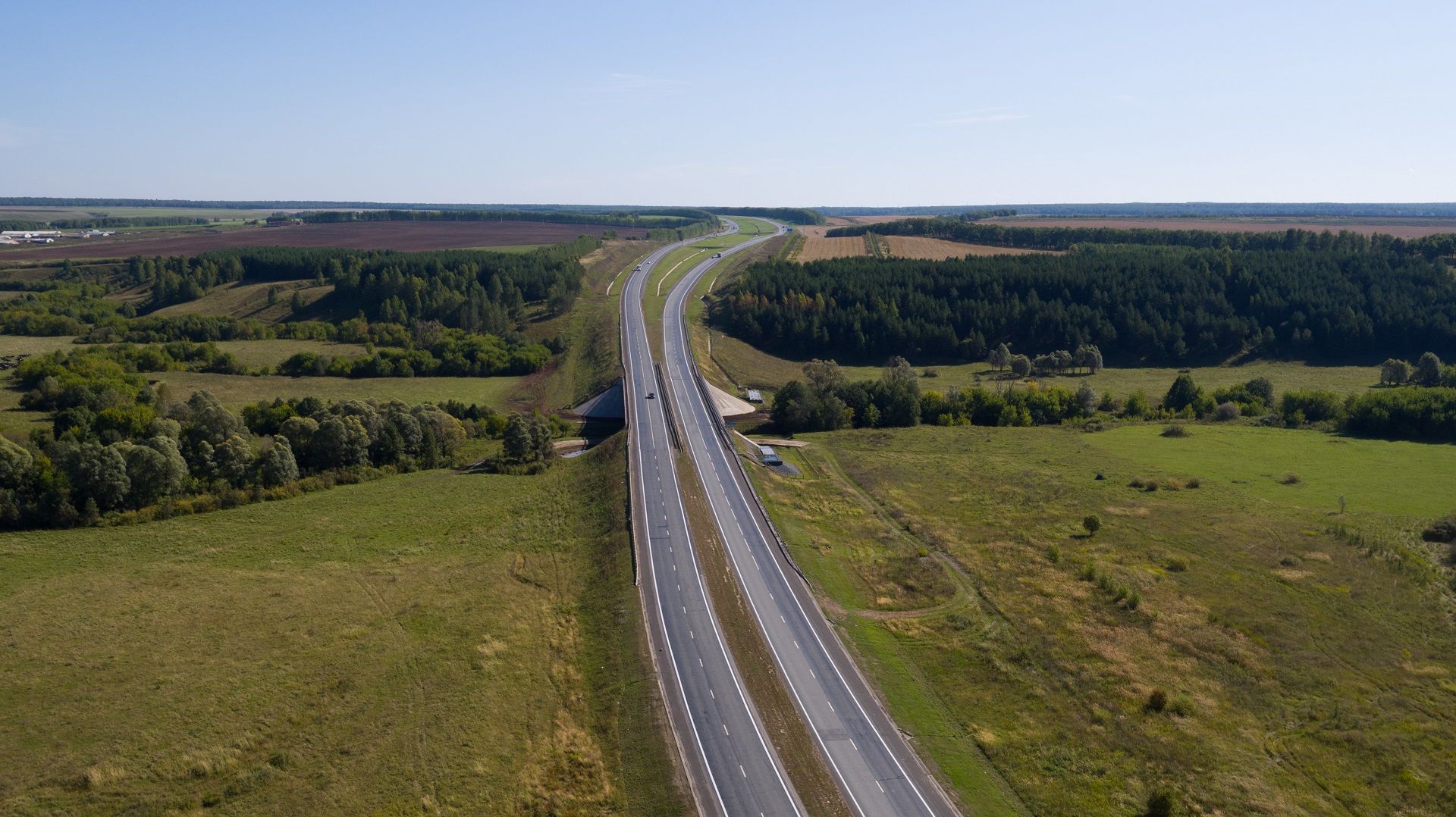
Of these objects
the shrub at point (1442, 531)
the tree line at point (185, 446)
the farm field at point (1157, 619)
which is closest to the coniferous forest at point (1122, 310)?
the farm field at point (1157, 619)

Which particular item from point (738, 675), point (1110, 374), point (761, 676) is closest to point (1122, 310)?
point (1110, 374)

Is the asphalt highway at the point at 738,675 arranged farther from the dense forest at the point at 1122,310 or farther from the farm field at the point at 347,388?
the dense forest at the point at 1122,310

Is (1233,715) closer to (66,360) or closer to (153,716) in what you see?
(153,716)

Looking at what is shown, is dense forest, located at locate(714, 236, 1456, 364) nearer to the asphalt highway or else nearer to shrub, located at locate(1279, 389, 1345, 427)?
shrub, located at locate(1279, 389, 1345, 427)

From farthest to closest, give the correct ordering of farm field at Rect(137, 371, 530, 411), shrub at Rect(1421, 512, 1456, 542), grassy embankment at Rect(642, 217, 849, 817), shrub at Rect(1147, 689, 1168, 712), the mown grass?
1. farm field at Rect(137, 371, 530, 411)
2. shrub at Rect(1421, 512, 1456, 542)
3. shrub at Rect(1147, 689, 1168, 712)
4. grassy embankment at Rect(642, 217, 849, 817)
5. the mown grass

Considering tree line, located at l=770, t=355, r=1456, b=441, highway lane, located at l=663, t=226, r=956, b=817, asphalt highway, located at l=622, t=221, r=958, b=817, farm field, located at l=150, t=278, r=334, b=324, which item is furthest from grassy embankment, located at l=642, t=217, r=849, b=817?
farm field, located at l=150, t=278, r=334, b=324

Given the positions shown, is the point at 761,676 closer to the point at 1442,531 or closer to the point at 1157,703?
the point at 1157,703

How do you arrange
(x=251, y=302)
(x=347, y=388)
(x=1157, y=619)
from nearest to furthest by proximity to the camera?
(x=1157, y=619) → (x=347, y=388) → (x=251, y=302)
